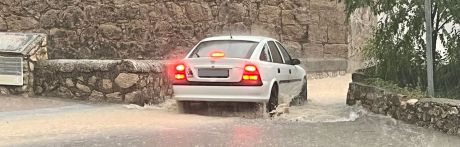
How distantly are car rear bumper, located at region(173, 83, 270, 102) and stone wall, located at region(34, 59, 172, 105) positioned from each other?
1.53 metres

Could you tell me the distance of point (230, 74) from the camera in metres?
9.47

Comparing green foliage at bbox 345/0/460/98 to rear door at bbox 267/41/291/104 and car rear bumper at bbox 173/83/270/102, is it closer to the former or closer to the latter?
rear door at bbox 267/41/291/104

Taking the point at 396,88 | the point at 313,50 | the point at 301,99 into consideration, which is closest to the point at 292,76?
the point at 301,99

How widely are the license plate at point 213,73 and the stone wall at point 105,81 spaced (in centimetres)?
169

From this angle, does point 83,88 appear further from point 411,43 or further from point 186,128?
point 411,43

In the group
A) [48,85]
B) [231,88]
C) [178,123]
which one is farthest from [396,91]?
[48,85]

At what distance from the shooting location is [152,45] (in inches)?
660

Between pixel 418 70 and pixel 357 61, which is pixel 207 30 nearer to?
pixel 357 61

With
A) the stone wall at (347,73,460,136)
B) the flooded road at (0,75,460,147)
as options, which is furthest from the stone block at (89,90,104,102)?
the stone wall at (347,73,460,136)

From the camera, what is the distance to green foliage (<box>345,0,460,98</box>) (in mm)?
10344

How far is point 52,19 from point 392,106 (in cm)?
1088

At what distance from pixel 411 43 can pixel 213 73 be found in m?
3.63

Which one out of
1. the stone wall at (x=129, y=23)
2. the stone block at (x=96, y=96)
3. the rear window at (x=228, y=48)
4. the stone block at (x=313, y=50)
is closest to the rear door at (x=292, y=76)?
the rear window at (x=228, y=48)

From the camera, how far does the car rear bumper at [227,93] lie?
9.45m
